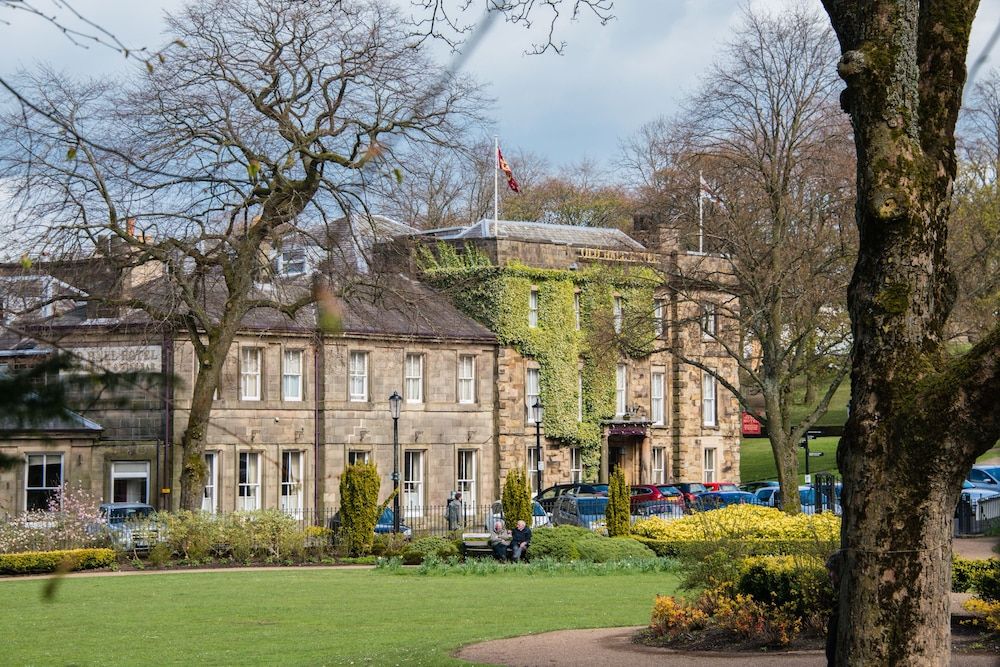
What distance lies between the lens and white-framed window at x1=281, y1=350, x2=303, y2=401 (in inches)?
1975

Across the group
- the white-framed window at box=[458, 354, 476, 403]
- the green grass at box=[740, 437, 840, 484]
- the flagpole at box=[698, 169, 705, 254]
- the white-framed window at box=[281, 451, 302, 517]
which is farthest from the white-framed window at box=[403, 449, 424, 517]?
the green grass at box=[740, 437, 840, 484]

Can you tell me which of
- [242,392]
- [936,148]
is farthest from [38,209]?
[936,148]

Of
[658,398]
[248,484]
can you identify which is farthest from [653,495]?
[248,484]

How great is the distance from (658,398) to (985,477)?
47.4 feet

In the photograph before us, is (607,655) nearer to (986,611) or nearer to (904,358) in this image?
(986,611)

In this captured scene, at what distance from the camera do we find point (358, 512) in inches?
1479

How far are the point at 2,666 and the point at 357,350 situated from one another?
3541 centimetres

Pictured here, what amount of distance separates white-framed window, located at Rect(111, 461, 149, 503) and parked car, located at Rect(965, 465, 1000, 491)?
97.3 ft

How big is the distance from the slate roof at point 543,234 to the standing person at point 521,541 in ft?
79.0

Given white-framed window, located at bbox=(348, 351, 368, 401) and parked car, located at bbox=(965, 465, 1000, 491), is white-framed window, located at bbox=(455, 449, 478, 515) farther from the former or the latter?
parked car, located at bbox=(965, 465, 1000, 491)

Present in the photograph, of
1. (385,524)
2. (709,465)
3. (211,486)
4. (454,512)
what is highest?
(709,465)

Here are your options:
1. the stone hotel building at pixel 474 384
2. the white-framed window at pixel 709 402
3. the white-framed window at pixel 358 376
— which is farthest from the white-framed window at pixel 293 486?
the white-framed window at pixel 709 402

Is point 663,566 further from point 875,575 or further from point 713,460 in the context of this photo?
point 713,460

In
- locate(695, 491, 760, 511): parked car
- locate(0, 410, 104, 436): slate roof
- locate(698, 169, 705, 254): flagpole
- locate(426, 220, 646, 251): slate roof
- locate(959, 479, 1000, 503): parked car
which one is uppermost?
locate(426, 220, 646, 251): slate roof
